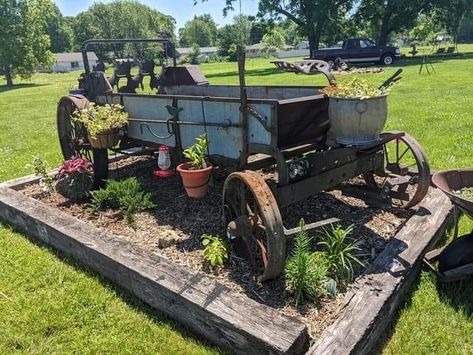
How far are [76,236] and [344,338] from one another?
250 centimetres

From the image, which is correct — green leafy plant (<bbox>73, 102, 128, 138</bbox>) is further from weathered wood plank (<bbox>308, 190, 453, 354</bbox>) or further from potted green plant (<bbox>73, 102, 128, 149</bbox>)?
weathered wood plank (<bbox>308, 190, 453, 354</bbox>)

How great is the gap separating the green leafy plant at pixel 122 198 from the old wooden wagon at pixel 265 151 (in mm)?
500

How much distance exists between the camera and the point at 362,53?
26.4m

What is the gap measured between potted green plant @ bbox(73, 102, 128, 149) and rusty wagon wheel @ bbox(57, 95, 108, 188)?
22 centimetres

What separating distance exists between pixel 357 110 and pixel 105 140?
2.81 metres

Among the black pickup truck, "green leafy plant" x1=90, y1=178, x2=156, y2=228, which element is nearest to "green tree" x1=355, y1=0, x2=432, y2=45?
the black pickup truck

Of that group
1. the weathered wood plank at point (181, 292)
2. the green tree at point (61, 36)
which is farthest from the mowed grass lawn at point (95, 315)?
the green tree at point (61, 36)

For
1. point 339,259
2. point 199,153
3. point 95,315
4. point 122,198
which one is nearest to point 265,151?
point 199,153

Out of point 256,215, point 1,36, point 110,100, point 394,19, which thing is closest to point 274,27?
point 394,19

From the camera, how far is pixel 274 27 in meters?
33.9

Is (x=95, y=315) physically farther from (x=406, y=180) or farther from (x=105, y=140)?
(x=406, y=180)

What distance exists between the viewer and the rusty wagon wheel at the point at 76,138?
4.92 metres

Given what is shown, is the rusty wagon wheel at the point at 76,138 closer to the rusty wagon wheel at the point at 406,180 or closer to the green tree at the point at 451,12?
the rusty wagon wheel at the point at 406,180

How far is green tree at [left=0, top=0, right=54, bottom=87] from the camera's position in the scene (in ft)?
98.7
